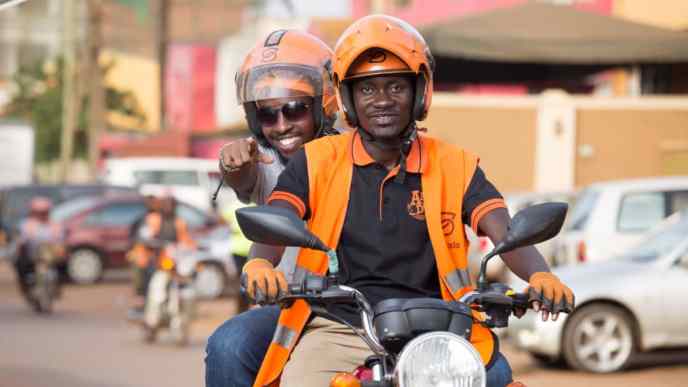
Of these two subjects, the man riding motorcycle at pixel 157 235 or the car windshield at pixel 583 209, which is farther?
the man riding motorcycle at pixel 157 235

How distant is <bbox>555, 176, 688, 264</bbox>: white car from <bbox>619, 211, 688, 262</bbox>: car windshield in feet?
6.70

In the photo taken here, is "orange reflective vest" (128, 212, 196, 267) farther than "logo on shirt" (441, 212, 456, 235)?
Yes

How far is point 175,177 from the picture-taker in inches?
1260

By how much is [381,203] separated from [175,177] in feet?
91.5

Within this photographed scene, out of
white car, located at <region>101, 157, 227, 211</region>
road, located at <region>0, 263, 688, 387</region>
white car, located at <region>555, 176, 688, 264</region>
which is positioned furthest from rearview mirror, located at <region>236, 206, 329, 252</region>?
white car, located at <region>101, 157, 227, 211</region>

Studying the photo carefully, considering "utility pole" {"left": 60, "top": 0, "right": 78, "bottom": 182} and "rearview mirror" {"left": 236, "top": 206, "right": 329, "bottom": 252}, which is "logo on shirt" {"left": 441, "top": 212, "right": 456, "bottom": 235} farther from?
"utility pole" {"left": 60, "top": 0, "right": 78, "bottom": 182}

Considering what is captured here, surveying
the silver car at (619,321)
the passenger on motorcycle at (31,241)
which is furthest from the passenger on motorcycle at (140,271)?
the silver car at (619,321)

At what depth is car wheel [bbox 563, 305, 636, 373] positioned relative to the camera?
1280cm

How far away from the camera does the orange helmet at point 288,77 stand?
5.62 meters

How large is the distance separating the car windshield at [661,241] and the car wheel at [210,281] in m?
10.6

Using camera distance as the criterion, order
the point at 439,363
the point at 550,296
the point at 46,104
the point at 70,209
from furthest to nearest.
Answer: the point at 46,104 < the point at 70,209 < the point at 550,296 < the point at 439,363

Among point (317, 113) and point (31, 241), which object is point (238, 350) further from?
point (31, 241)

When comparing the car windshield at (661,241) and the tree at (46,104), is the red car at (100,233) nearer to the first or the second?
the car windshield at (661,241)

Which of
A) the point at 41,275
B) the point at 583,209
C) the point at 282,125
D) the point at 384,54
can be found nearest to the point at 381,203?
the point at 384,54
